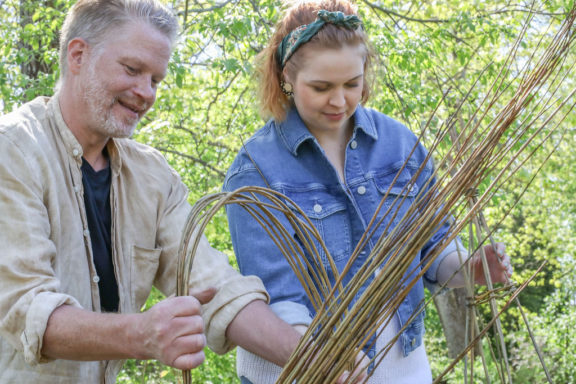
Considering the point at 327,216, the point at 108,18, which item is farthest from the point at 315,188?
the point at 108,18

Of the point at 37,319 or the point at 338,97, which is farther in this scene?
the point at 338,97

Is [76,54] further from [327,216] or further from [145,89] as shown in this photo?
[327,216]

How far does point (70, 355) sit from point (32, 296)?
0.13 meters

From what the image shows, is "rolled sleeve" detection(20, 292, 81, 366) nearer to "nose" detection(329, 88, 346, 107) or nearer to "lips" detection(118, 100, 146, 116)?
"lips" detection(118, 100, 146, 116)

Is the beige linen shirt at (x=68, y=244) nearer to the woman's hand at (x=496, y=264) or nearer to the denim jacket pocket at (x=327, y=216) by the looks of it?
the denim jacket pocket at (x=327, y=216)

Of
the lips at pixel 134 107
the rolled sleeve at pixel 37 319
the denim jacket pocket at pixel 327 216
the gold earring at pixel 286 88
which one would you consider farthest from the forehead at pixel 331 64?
the rolled sleeve at pixel 37 319

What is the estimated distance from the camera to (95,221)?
1586mm

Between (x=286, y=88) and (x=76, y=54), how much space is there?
53cm

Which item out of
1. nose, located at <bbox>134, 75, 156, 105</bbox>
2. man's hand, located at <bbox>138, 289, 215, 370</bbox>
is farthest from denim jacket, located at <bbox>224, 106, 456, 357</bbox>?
man's hand, located at <bbox>138, 289, 215, 370</bbox>

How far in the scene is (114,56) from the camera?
1.56 metres

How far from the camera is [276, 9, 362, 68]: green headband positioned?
1661 mm

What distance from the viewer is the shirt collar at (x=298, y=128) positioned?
1703 mm

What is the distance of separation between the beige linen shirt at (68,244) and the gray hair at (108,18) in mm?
173

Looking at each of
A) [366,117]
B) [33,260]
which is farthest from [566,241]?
[33,260]
